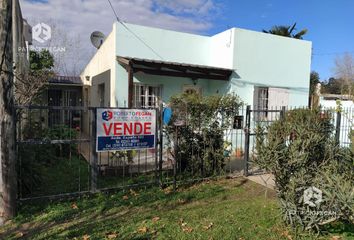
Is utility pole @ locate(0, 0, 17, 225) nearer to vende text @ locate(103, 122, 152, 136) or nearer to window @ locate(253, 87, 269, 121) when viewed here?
vende text @ locate(103, 122, 152, 136)

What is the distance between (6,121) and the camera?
14.5 ft

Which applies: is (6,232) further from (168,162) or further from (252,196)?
(252,196)

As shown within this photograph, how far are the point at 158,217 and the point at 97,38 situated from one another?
35.8ft

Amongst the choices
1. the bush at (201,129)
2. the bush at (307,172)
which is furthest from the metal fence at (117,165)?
the bush at (307,172)

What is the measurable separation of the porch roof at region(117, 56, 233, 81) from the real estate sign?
3.95 m
